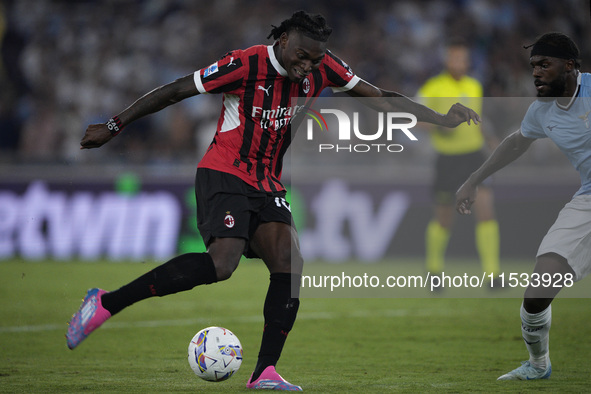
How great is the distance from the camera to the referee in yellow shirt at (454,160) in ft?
32.6

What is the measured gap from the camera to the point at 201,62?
1538cm

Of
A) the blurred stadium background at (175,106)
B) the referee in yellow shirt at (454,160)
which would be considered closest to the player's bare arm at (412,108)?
the referee in yellow shirt at (454,160)

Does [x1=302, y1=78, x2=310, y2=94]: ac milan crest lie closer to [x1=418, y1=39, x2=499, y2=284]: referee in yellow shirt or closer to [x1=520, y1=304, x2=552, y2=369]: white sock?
[x1=520, y1=304, x2=552, y2=369]: white sock

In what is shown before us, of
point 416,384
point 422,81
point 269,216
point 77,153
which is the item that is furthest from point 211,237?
point 422,81

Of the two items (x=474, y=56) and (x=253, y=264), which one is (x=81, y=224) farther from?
(x=474, y=56)

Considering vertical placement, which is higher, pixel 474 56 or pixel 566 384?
pixel 474 56

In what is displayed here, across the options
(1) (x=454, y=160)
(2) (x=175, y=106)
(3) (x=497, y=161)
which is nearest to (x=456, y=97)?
(1) (x=454, y=160)

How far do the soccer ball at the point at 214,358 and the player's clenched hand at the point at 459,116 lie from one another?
1.88 metres

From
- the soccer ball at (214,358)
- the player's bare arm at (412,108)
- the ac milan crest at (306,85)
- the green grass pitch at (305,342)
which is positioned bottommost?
the green grass pitch at (305,342)

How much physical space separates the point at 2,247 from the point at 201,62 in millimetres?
4981

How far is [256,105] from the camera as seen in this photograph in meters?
4.94

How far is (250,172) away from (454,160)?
18.5 ft

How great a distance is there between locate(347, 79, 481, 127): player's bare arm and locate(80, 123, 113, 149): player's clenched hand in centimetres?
150

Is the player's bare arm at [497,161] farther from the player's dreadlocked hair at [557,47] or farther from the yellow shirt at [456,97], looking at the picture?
the yellow shirt at [456,97]
